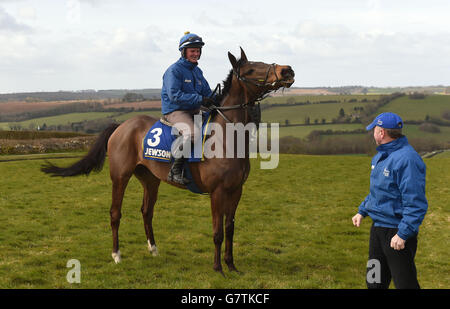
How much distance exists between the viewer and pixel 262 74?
618 centimetres

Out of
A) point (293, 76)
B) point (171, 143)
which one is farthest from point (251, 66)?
point (171, 143)

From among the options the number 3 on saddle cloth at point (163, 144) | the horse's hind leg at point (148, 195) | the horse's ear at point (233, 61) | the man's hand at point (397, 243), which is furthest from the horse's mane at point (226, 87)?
the man's hand at point (397, 243)

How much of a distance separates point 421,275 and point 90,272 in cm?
599

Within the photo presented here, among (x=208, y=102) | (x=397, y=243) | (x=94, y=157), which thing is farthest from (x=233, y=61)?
(x=94, y=157)

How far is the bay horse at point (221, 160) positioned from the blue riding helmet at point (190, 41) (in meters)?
0.68

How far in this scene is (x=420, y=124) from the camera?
57938 mm

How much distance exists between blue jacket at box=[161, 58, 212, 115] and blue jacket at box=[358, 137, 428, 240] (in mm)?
3291

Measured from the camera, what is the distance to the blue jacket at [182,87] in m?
6.54

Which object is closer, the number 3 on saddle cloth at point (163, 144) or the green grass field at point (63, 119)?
the number 3 on saddle cloth at point (163, 144)

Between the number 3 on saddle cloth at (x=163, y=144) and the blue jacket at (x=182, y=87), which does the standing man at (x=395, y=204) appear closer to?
the number 3 on saddle cloth at (x=163, y=144)

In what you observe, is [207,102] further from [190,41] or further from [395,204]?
[395,204]

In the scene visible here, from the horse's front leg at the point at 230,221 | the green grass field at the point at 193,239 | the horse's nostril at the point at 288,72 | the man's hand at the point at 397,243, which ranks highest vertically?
the horse's nostril at the point at 288,72

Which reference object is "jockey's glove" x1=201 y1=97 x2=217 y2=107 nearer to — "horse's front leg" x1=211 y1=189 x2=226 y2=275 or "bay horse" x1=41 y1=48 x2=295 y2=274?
"bay horse" x1=41 y1=48 x2=295 y2=274
